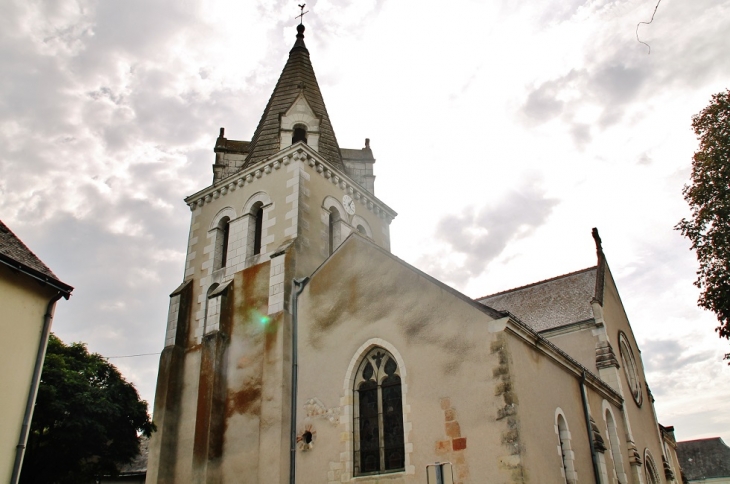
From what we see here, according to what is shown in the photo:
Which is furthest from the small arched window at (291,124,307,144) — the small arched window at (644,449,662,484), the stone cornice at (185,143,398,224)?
the small arched window at (644,449,662,484)

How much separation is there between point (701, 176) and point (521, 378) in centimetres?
953

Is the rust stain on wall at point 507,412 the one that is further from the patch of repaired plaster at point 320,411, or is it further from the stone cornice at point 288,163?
the stone cornice at point 288,163

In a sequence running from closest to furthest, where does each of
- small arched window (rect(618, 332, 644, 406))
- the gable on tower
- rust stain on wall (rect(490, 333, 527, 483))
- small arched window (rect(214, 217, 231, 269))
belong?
rust stain on wall (rect(490, 333, 527, 483))
small arched window (rect(214, 217, 231, 269))
the gable on tower
small arched window (rect(618, 332, 644, 406))

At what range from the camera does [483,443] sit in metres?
10.6

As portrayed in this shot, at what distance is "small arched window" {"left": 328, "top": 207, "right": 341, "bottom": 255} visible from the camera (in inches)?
725

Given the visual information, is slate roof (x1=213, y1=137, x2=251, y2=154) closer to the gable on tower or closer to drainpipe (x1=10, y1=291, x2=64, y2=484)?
the gable on tower

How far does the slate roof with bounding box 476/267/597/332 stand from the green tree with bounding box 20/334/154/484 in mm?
12235

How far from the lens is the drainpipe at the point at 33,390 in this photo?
10.2 m

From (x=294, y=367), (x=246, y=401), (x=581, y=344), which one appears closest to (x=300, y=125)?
(x=294, y=367)

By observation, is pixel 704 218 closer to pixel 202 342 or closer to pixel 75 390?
pixel 202 342

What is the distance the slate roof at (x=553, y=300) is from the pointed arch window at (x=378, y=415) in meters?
7.63

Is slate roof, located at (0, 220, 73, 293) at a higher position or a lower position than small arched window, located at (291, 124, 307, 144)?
lower

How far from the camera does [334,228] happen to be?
61.7 feet

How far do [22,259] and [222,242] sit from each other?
8188 mm
